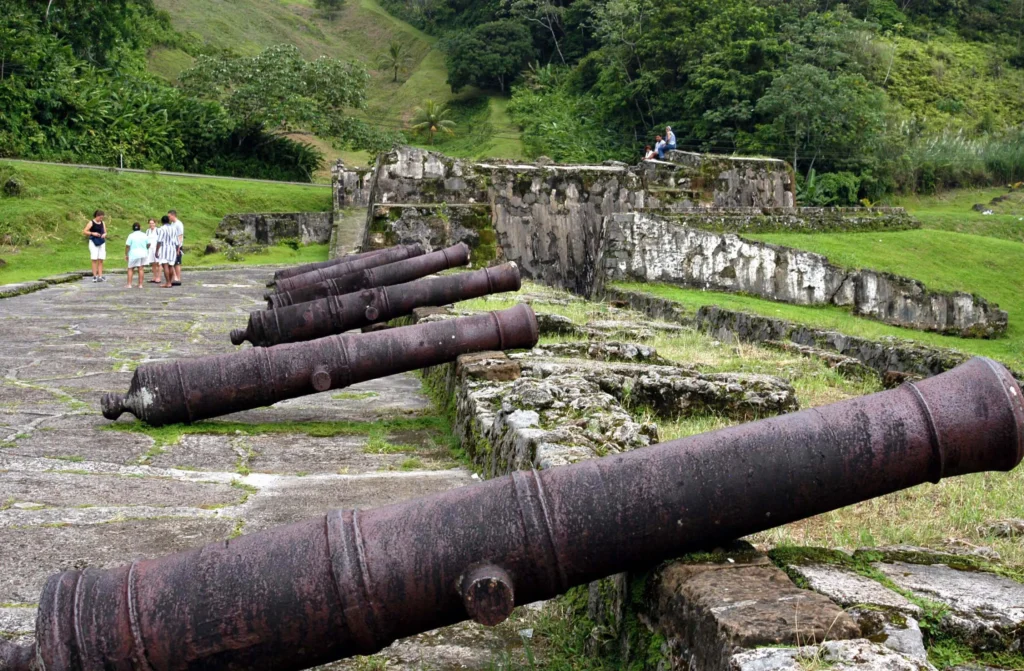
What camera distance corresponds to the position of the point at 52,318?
10773 millimetres

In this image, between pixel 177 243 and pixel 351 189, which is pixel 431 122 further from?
pixel 177 243

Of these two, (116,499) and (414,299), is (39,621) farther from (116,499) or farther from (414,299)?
(414,299)

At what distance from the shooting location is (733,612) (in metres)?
2.32

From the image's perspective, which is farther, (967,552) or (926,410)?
(967,552)

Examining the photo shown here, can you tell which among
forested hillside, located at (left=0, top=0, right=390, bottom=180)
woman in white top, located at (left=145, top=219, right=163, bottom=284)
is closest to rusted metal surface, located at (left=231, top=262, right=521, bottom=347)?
woman in white top, located at (left=145, top=219, right=163, bottom=284)

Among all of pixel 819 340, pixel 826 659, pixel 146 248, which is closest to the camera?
pixel 826 659

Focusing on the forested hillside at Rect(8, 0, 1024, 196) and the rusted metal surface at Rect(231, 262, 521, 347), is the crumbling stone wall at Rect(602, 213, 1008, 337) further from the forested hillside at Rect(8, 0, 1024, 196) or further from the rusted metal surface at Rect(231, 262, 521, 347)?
the forested hillside at Rect(8, 0, 1024, 196)

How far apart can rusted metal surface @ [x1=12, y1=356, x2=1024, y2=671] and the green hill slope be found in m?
42.3

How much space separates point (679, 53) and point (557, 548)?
4177cm

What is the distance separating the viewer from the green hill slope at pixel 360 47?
4869 centimetres

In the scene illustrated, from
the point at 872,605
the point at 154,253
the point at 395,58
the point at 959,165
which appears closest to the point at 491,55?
the point at 395,58

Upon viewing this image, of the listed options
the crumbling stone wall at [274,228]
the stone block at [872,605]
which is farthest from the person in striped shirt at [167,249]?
the stone block at [872,605]

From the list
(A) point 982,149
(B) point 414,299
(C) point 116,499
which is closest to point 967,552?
(C) point 116,499

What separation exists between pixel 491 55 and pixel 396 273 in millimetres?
46506
